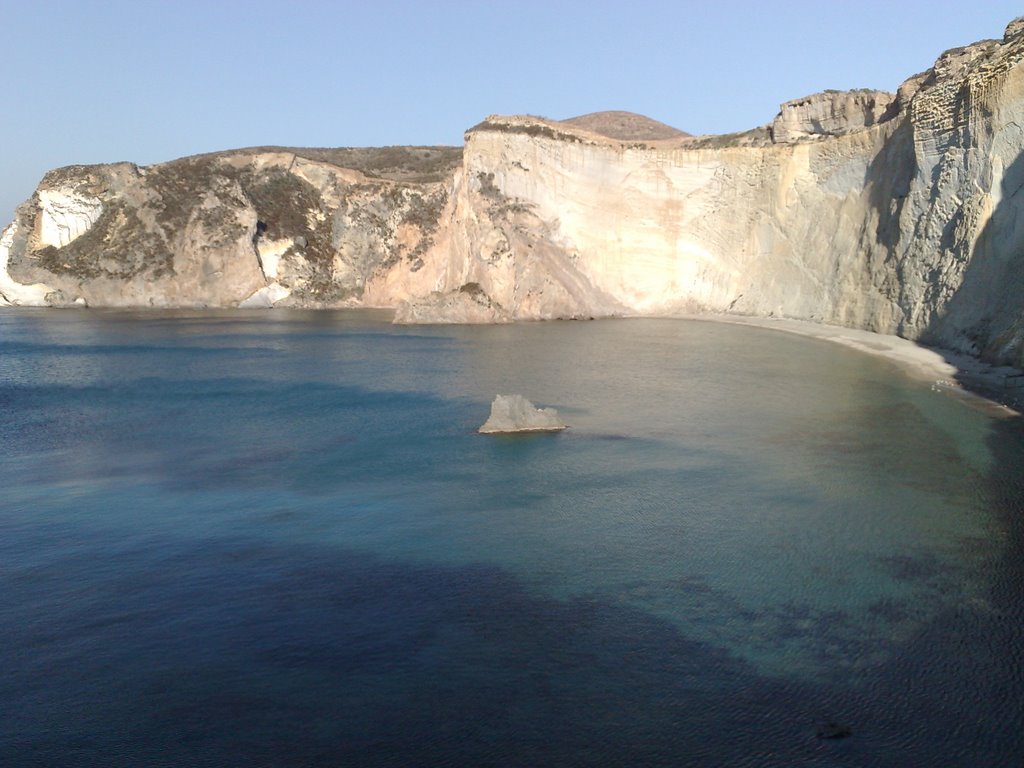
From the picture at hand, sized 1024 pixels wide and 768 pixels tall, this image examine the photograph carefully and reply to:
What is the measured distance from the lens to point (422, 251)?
65.6m

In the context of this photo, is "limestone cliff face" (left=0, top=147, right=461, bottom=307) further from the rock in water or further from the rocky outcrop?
the rock in water

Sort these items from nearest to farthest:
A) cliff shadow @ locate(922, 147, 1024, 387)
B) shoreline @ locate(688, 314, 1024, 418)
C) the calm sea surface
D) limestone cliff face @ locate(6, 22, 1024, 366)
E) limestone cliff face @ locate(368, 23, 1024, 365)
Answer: the calm sea surface
shoreline @ locate(688, 314, 1024, 418)
cliff shadow @ locate(922, 147, 1024, 387)
limestone cliff face @ locate(6, 22, 1024, 366)
limestone cliff face @ locate(368, 23, 1024, 365)

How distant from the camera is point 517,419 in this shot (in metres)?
19.9

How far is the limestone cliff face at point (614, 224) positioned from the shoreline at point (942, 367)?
66 cm

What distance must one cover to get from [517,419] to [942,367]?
15.1 m

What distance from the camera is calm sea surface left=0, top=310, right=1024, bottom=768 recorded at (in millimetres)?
7496

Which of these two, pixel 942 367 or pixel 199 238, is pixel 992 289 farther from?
pixel 199 238

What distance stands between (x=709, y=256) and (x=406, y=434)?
36.9m

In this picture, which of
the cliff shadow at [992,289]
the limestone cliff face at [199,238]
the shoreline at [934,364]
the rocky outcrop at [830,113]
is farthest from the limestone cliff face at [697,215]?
the limestone cliff face at [199,238]

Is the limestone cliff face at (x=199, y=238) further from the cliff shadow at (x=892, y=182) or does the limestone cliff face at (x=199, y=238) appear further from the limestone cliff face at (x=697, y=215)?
the cliff shadow at (x=892, y=182)

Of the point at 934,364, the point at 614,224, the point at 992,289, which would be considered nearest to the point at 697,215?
the point at 614,224

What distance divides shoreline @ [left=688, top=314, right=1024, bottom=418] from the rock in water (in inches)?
424

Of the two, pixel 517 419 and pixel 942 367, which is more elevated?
pixel 942 367

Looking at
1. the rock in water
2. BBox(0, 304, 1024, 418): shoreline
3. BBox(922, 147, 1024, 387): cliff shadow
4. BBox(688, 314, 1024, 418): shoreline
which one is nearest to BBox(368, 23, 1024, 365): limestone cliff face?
BBox(0, 304, 1024, 418): shoreline
